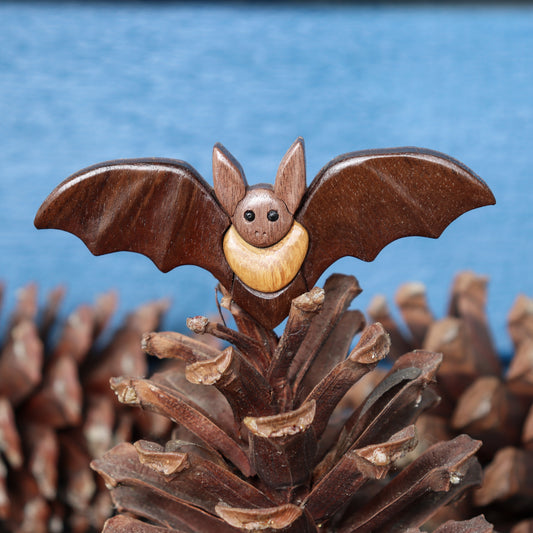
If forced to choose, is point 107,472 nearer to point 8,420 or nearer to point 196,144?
point 8,420

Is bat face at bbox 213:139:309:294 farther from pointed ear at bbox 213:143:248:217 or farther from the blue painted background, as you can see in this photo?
the blue painted background

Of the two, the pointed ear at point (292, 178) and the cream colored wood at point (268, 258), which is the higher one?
the pointed ear at point (292, 178)

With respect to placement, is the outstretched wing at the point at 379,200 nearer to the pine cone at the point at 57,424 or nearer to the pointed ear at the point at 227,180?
the pointed ear at the point at 227,180

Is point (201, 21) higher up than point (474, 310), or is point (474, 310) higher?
point (201, 21)

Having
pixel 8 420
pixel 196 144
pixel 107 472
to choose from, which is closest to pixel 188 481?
pixel 107 472

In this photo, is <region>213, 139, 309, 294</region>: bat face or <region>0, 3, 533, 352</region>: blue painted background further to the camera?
<region>0, 3, 533, 352</region>: blue painted background

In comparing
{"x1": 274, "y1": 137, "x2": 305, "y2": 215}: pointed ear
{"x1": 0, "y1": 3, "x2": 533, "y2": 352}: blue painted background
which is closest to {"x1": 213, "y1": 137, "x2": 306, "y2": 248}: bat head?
{"x1": 274, "y1": 137, "x2": 305, "y2": 215}: pointed ear

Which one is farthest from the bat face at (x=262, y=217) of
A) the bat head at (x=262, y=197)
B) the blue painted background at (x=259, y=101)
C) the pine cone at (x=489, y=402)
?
the blue painted background at (x=259, y=101)
